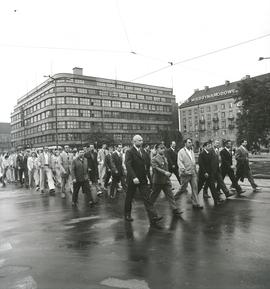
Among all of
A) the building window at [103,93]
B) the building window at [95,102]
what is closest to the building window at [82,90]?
the building window at [95,102]

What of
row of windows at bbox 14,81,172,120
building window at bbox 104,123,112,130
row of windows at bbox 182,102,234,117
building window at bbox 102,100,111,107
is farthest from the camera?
row of windows at bbox 182,102,234,117

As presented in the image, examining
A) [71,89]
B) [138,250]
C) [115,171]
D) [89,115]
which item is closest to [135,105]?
[89,115]

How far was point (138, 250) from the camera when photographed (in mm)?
5727

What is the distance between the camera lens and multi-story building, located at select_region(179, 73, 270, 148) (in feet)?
322

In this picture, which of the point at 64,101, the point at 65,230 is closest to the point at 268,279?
the point at 65,230

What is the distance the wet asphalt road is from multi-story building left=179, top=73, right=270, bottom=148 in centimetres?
8733

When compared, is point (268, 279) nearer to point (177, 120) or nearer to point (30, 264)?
point (30, 264)

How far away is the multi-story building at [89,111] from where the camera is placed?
88250 millimetres

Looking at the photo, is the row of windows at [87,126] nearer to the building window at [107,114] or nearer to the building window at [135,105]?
the building window at [107,114]

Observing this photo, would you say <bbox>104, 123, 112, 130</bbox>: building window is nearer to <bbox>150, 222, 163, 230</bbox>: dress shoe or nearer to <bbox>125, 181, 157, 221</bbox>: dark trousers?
<bbox>125, 181, 157, 221</bbox>: dark trousers

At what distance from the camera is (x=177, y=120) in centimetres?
11900

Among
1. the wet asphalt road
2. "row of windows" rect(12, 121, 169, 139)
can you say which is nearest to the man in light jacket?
the wet asphalt road

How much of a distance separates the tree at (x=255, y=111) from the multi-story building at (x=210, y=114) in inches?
2181

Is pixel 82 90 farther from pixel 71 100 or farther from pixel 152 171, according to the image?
pixel 152 171
